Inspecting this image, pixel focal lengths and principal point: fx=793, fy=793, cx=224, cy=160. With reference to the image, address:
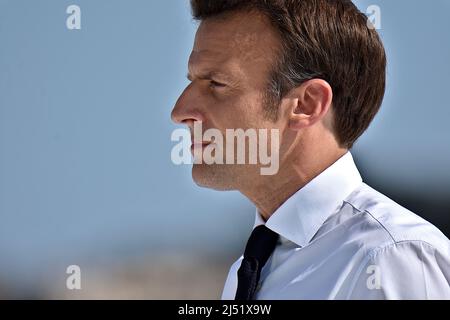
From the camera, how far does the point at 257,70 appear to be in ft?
6.12

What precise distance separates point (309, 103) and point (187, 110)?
29 centimetres

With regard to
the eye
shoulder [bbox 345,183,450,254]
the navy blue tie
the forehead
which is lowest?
the navy blue tie

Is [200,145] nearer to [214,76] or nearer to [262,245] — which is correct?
[214,76]

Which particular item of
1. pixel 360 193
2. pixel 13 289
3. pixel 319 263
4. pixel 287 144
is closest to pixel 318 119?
pixel 287 144

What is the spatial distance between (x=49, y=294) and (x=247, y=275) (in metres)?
3.07

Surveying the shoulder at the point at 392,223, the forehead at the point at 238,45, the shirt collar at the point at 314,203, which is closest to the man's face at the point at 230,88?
the forehead at the point at 238,45

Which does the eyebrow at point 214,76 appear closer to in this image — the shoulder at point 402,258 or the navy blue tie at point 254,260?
the navy blue tie at point 254,260

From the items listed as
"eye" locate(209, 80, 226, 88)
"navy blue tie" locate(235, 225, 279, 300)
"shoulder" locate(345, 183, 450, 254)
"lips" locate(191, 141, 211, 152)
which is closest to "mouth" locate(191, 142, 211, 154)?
"lips" locate(191, 141, 211, 152)

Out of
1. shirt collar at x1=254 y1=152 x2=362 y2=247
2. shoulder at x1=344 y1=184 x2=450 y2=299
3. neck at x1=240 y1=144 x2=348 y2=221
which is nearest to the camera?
shoulder at x1=344 y1=184 x2=450 y2=299

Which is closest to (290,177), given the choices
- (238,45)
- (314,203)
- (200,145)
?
(314,203)

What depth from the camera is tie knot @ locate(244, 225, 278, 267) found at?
1745 millimetres

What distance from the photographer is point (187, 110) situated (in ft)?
6.04

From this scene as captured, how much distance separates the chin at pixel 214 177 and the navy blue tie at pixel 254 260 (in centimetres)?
14

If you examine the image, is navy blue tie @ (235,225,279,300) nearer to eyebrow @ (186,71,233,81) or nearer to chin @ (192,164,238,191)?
chin @ (192,164,238,191)
